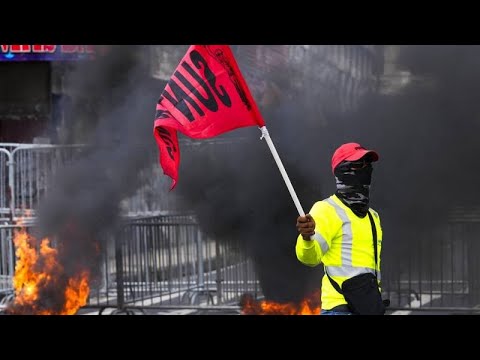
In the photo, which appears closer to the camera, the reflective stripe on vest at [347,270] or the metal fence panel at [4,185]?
the reflective stripe on vest at [347,270]

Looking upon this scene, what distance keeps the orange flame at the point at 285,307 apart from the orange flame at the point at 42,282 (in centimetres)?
160

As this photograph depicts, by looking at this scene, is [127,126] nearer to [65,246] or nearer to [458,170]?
[65,246]

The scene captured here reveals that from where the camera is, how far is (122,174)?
987cm

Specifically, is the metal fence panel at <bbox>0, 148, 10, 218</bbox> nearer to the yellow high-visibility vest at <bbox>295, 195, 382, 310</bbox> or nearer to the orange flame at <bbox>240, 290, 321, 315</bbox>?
the orange flame at <bbox>240, 290, 321, 315</bbox>

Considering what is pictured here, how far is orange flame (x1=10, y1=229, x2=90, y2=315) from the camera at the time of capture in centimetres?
875

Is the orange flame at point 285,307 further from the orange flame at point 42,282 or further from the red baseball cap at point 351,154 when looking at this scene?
the red baseball cap at point 351,154

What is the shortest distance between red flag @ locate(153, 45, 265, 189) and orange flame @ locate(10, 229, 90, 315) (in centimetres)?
417

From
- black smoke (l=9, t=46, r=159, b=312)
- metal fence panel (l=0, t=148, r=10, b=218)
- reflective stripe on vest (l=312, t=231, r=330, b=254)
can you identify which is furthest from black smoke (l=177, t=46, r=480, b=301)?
reflective stripe on vest (l=312, t=231, r=330, b=254)

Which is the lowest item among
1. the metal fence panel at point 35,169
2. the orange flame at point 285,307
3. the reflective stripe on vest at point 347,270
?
the orange flame at point 285,307

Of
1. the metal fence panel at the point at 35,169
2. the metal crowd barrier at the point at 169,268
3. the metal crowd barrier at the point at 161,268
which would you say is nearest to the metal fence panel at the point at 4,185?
the metal fence panel at the point at 35,169

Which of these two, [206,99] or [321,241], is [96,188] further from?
[321,241]

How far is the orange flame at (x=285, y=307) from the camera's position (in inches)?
324

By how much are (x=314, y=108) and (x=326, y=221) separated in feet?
16.9
